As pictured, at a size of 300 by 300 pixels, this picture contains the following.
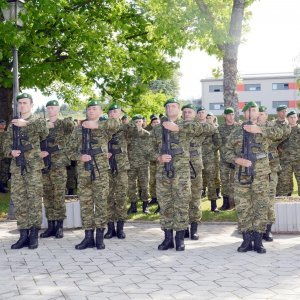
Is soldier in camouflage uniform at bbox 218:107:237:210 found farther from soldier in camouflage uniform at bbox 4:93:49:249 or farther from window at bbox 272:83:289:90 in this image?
window at bbox 272:83:289:90

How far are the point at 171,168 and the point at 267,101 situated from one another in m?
55.7

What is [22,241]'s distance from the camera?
7.64 metres

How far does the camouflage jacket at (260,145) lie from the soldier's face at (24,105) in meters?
3.21

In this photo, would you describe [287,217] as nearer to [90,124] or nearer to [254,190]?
[254,190]

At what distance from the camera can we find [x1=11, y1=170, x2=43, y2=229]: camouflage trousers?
7.55 meters

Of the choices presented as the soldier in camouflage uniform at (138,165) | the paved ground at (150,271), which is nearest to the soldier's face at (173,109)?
the paved ground at (150,271)

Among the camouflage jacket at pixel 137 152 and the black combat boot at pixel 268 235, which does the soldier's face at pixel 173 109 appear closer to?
the black combat boot at pixel 268 235

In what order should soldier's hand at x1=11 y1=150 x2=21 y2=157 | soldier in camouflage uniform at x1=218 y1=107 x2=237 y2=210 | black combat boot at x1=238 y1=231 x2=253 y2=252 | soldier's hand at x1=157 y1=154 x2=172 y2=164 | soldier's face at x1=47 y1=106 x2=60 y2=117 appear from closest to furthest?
black combat boot at x1=238 y1=231 x2=253 y2=252 → soldier's hand at x1=157 y1=154 x2=172 y2=164 → soldier's hand at x1=11 y1=150 x2=21 y2=157 → soldier's face at x1=47 y1=106 x2=60 y2=117 → soldier in camouflage uniform at x1=218 y1=107 x2=237 y2=210

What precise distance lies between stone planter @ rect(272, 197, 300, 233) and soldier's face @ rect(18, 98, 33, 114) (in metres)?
4.61

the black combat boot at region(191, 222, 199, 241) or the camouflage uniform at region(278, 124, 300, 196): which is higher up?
the camouflage uniform at region(278, 124, 300, 196)

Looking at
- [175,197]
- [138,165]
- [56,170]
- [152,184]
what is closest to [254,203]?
[175,197]

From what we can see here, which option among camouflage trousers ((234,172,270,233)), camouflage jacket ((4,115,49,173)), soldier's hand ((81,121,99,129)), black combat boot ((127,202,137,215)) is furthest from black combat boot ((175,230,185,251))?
black combat boot ((127,202,137,215))

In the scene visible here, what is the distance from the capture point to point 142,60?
632 inches

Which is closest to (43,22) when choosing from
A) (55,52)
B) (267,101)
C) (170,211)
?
(55,52)
